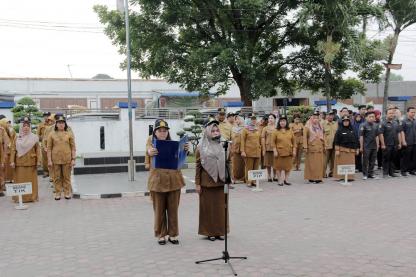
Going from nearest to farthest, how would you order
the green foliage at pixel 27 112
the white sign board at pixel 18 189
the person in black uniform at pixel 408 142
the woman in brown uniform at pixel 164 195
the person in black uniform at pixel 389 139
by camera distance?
the woman in brown uniform at pixel 164 195, the white sign board at pixel 18 189, the person in black uniform at pixel 389 139, the person in black uniform at pixel 408 142, the green foliage at pixel 27 112

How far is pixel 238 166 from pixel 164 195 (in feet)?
20.4

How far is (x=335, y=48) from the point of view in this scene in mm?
19234

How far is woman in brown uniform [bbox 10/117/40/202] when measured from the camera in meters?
10.3

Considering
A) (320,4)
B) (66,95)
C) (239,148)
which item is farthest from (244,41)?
(66,95)

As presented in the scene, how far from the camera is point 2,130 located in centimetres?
1117

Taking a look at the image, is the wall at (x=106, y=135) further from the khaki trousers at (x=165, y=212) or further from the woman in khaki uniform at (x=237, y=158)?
the khaki trousers at (x=165, y=212)

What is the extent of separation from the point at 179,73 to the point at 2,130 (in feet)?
39.4

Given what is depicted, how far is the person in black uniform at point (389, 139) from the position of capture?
1327 cm

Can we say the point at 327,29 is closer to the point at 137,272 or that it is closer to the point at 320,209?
the point at 320,209

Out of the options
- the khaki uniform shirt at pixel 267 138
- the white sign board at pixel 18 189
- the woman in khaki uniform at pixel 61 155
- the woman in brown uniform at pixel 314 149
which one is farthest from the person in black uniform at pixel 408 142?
the white sign board at pixel 18 189

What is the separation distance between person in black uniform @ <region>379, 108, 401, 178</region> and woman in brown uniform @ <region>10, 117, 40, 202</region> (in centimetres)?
911

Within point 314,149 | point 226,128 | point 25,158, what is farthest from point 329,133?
point 25,158

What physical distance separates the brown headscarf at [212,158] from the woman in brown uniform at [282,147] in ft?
17.6

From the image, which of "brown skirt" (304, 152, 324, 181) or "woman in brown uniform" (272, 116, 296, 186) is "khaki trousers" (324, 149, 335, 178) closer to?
"brown skirt" (304, 152, 324, 181)
